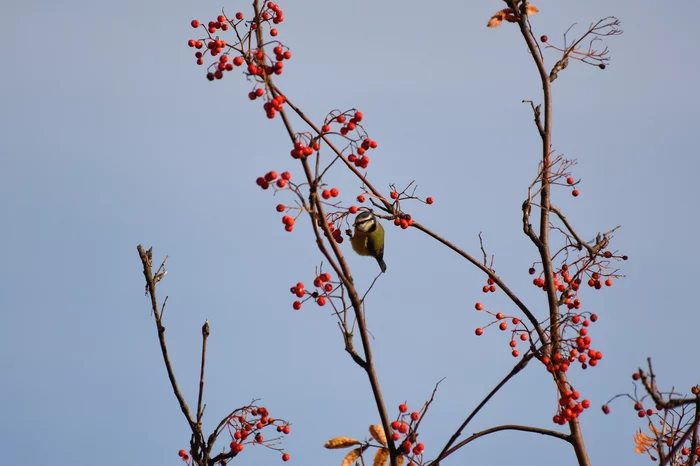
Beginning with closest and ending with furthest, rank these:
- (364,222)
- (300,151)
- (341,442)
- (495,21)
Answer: (300,151), (341,442), (495,21), (364,222)

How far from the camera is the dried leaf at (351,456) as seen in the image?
15.9 ft

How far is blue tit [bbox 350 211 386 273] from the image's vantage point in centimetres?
777

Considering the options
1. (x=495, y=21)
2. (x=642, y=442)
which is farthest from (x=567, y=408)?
(x=495, y=21)

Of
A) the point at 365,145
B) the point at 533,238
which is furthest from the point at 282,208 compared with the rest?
the point at 533,238

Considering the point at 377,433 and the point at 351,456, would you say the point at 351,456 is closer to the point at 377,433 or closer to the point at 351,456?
the point at 351,456

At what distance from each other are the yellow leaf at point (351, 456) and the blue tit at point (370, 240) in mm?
3126

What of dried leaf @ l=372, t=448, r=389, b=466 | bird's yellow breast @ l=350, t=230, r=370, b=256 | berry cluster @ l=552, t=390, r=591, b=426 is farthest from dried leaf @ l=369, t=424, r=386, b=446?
bird's yellow breast @ l=350, t=230, r=370, b=256

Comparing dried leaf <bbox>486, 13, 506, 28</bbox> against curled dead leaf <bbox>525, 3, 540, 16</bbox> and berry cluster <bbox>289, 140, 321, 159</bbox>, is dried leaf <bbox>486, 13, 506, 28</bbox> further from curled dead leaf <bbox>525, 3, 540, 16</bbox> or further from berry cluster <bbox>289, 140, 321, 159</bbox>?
berry cluster <bbox>289, 140, 321, 159</bbox>

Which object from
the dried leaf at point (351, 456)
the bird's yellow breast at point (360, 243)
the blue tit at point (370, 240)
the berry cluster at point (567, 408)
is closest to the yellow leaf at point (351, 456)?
the dried leaf at point (351, 456)

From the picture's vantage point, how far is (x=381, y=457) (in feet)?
15.9

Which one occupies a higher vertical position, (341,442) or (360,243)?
(360,243)

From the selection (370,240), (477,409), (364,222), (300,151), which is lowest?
(477,409)

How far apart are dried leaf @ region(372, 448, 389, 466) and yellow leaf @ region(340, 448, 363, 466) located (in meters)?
0.10

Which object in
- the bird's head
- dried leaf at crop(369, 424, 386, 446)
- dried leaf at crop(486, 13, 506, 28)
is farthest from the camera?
the bird's head
